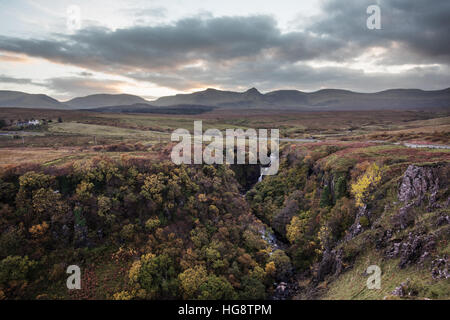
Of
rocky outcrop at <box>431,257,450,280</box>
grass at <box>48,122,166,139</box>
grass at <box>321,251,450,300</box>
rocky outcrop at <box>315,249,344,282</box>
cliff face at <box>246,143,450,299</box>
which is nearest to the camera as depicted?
grass at <box>321,251,450,300</box>

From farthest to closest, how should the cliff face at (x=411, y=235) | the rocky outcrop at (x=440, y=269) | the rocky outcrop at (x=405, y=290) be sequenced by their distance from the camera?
the cliff face at (x=411, y=235) < the rocky outcrop at (x=440, y=269) < the rocky outcrop at (x=405, y=290)

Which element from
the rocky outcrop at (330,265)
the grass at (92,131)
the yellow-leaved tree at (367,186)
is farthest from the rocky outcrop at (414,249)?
the grass at (92,131)

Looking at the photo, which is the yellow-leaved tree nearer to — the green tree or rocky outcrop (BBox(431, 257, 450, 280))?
rocky outcrop (BBox(431, 257, 450, 280))

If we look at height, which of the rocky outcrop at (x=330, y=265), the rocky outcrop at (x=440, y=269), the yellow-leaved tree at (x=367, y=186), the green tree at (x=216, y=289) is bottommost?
the green tree at (x=216, y=289)

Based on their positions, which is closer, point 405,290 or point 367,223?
point 405,290

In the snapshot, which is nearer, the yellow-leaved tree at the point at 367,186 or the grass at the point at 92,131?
the yellow-leaved tree at the point at 367,186

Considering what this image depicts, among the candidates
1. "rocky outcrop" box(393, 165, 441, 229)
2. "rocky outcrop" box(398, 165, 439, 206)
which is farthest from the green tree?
"rocky outcrop" box(398, 165, 439, 206)

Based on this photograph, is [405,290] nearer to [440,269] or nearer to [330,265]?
[440,269]

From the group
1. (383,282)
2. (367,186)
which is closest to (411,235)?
(383,282)

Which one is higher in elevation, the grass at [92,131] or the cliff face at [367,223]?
the grass at [92,131]

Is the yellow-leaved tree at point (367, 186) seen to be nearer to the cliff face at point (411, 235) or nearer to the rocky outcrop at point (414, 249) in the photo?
the cliff face at point (411, 235)

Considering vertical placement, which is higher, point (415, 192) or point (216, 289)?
point (415, 192)

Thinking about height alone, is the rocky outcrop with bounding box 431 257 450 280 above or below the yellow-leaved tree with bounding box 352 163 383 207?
below
